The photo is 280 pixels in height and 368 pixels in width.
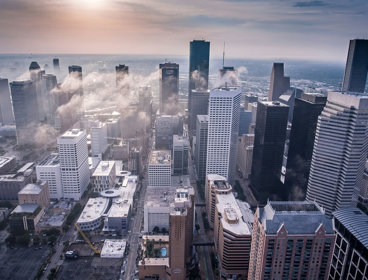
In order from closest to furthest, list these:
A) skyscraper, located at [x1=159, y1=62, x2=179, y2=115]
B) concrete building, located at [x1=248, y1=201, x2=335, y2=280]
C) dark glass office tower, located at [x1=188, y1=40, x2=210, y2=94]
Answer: concrete building, located at [x1=248, y1=201, x2=335, y2=280], skyscraper, located at [x1=159, y1=62, x2=179, y2=115], dark glass office tower, located at [x1=188, y1=40, x2=210, y2=94]

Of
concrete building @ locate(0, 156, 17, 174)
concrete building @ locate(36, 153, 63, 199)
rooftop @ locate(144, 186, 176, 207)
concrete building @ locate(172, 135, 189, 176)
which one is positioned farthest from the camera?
concrete building @ locate(0, 156, 17, 174)

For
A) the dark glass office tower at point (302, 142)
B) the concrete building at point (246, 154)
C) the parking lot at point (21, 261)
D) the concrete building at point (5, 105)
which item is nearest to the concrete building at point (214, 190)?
the dark glass office tower at point (302, 142)

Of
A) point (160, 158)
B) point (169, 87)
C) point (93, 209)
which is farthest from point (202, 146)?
point (169, 87)

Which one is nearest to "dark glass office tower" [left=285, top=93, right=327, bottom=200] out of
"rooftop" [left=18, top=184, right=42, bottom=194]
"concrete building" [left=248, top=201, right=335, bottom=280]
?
"concrete building" [left=248, top=201, right=335, bottom=280]

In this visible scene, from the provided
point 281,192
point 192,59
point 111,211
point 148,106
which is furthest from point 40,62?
point 281,192

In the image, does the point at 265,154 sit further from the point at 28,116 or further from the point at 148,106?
the point at 28,116

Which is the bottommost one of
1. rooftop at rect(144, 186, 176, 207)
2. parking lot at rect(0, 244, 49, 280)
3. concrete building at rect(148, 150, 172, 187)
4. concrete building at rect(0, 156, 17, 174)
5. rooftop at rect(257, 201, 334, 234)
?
parking lot at rect(0, 244, 49, 280)

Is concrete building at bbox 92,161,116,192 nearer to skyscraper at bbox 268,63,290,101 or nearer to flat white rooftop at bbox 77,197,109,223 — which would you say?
flat white rooftop at bbox 77,197,109,223
